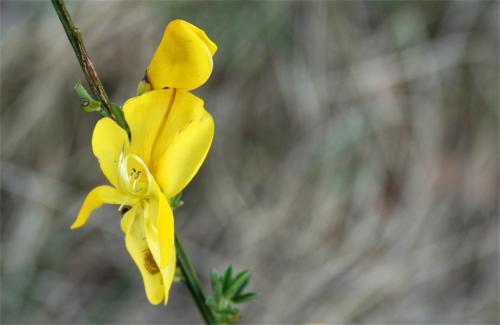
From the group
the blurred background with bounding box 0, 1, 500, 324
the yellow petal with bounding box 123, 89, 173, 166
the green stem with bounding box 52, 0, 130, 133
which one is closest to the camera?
the green stem with bounding box 52, 0, 130, 133

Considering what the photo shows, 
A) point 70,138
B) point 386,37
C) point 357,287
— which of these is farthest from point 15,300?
point 386,37

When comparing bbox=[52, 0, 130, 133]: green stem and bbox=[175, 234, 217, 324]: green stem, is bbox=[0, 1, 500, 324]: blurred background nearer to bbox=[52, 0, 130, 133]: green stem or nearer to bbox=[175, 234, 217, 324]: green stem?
bbox=[175, 234, 217, 324]: green stem

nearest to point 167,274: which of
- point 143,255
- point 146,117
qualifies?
point 143,255

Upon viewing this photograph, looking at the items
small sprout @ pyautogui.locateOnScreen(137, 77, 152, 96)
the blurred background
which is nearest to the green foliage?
small sprout @ pyautogui.locateOnScreen(137, 77, 152, 96)

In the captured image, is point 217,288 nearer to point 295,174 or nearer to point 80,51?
point 80,51

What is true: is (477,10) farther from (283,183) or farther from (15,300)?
(15,300)

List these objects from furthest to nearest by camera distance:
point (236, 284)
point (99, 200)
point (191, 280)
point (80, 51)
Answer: point (236, 284) → point (191, 280) → point (99, 200) → point (80, 51)

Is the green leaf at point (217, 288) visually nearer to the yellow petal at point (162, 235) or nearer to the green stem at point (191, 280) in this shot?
the green stem at point (191, 280)
